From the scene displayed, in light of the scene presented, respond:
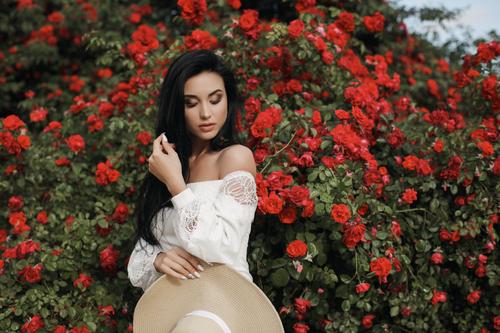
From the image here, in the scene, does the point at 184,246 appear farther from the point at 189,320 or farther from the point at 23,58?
the point at 23,58

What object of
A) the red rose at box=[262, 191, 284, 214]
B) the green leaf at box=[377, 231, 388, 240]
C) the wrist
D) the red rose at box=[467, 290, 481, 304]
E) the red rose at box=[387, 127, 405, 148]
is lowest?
the red rose at box=[467, 290, 481, 304]

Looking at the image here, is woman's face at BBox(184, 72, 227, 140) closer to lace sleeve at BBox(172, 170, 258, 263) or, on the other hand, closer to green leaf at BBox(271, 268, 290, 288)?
lace sleeve at BBox(172, 170, 258, 263)

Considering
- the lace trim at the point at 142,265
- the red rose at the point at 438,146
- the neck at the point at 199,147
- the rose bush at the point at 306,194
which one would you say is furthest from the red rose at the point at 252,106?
the lace trim at the point at 142,265

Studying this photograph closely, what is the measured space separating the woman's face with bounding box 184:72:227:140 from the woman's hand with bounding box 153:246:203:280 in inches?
18.1

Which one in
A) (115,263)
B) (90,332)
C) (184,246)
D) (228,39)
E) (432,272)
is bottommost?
(90,332)

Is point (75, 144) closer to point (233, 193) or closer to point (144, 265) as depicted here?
point (144, 265)

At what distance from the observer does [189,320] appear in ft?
5.73

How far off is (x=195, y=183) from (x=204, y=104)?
1.00 ft

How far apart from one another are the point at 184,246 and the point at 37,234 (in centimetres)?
135

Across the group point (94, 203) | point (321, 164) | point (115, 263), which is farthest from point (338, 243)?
point (94, 203)

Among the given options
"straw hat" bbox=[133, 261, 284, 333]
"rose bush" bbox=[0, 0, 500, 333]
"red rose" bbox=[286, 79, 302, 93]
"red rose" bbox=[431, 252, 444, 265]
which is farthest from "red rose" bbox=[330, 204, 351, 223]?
"red rose" bbox=[286, 79, 302, 93]

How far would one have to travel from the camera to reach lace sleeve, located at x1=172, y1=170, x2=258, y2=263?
5.86ft

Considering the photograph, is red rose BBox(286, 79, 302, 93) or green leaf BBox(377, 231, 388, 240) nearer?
green leaf BBox(377, 231, 388, 240)

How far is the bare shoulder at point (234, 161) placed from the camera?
1980 millimetres
